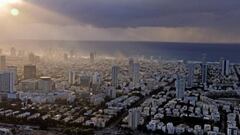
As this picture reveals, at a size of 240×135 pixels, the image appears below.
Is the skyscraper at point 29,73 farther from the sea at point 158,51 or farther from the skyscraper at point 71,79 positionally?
the sea at point 158,51

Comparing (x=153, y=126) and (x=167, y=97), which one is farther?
(x=167, y=97)

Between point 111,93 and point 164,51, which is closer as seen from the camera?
point 111,93

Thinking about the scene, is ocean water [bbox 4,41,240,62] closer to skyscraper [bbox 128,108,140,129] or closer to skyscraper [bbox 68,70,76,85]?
skyscraper [bbox 68,70,76,85]

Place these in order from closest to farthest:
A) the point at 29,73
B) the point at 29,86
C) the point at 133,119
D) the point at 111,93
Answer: the point at 133,119 → the point at 111,93 → the point at 29,86 → the point at 29,73

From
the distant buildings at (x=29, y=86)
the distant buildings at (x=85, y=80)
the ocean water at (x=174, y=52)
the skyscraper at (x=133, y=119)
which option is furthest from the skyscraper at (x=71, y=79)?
the ocean water at (x=174, y=52)

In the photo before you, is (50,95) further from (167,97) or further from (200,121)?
(200,121)

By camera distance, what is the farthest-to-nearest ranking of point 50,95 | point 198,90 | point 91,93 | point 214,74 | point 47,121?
point 214,74, point 198,90, point 91,93, point 50,95, point 47,121

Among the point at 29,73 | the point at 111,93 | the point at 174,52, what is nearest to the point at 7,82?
the point at 29,73

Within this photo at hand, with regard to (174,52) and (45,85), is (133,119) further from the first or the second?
(174,52)

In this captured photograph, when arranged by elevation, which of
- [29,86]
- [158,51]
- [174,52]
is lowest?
[29,86]

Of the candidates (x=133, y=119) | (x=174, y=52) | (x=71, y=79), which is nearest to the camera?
(x=133, y=119)

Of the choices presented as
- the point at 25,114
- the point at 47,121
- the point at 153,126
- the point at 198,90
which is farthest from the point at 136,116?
the point at 198,90
